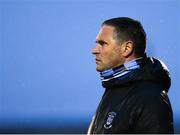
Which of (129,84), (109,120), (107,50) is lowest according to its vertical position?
(109,120)

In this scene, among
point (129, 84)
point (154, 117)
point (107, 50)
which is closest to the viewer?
point (154, 117)

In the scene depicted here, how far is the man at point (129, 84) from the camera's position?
7.39ft

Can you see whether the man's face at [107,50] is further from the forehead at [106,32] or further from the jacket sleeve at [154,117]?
the jacket sleeve at [154,117]

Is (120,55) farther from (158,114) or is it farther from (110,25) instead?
(158,114)

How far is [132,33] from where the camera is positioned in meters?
2.46

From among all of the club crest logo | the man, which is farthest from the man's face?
the club crest logo

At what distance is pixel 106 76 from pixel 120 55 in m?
0.11

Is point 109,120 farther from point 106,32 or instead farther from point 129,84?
point 106,32

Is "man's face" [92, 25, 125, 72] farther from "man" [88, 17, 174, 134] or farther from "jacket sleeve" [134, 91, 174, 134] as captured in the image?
"jacket sleeve" [134, 91, 174, 134]

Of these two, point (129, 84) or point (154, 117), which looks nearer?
point (154, 117)

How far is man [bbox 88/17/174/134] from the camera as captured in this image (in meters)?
2.25

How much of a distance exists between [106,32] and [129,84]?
11.1 inches

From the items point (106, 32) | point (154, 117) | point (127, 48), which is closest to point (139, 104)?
point (154, 117)

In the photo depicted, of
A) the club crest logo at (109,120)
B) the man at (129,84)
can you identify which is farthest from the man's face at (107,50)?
the club crest logo at (109,120)
